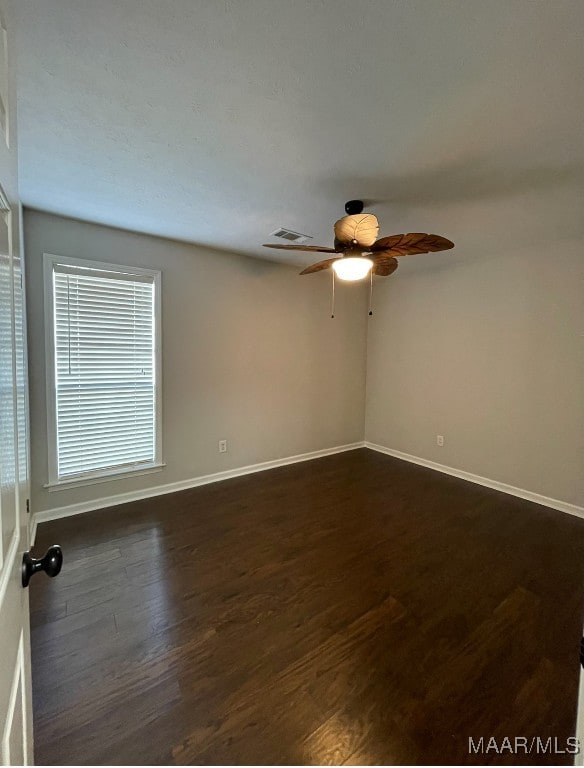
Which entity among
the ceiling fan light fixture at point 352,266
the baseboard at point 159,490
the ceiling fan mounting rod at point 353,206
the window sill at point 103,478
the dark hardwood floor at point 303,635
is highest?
the ceiling fan mounting rod at point 353,206

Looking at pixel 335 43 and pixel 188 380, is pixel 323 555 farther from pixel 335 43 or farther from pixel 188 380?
pixel 335 43

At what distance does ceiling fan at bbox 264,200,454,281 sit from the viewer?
74.0 inches

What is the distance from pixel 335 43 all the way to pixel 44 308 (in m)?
2.65

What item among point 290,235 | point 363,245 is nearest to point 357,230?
point 363,245

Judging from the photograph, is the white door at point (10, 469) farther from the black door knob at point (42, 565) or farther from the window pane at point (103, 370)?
the window pane at point (103, 370)

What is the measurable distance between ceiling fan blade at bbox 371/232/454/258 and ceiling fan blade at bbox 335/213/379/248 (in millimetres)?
86

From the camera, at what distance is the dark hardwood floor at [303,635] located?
1221 mm

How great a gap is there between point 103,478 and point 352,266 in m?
2.80

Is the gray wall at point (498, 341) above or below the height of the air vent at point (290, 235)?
below

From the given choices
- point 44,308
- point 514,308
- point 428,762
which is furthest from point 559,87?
point 44,308

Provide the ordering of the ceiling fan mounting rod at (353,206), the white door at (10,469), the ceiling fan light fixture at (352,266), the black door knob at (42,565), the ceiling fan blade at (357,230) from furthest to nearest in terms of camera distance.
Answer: the ceiling fan mounting rod at (353,206) < the ceiling fan light fixture at (352,266) < the ceiling fan blade at (357,230) < the black door knob at (42,565) < the white door at (10,469)

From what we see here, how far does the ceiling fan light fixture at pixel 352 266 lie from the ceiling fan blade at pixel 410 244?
11 cm

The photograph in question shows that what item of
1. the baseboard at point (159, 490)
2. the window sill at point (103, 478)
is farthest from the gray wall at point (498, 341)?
the window sill at point (103, 478)

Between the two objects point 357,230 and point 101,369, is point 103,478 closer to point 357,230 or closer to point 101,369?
point 101,369
